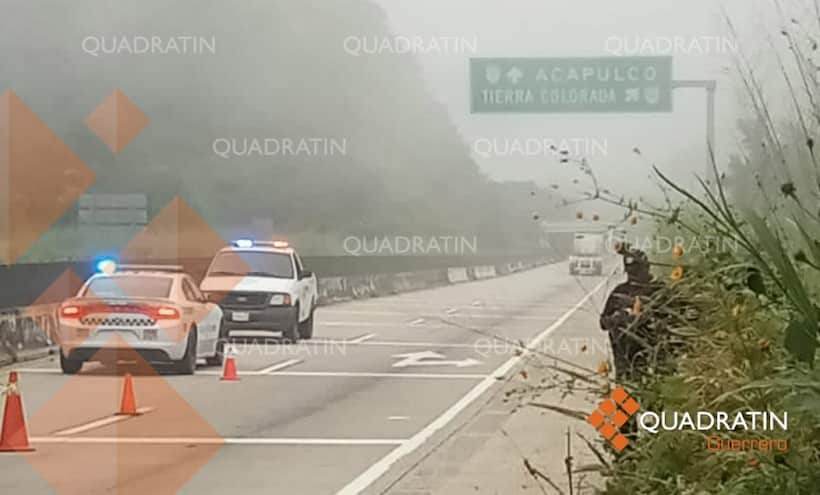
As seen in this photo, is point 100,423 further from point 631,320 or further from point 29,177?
point 631,320

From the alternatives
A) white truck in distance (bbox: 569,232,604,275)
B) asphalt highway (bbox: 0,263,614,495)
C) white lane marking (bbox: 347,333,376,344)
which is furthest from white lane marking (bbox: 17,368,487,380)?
white truck in distance (bbox: 569,232,604,275)

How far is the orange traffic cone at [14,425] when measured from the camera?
4.08 metres

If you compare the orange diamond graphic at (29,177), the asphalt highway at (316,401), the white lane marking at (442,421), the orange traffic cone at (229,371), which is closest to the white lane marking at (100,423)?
the asphalt highway at (316,401)

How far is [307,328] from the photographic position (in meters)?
4.16

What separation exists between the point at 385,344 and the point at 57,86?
132cm

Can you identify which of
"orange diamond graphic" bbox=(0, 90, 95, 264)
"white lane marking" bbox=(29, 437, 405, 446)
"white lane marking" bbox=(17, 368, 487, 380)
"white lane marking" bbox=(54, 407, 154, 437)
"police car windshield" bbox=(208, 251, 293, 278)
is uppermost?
"orange diamond graphic" bbox=(0, 90, 95, 264)

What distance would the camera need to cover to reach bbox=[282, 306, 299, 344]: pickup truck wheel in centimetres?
412

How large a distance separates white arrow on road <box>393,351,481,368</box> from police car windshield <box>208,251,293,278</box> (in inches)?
17.8

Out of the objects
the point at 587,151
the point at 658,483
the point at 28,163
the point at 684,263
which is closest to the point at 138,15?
the point at 28,163

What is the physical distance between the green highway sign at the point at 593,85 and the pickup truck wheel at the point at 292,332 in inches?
40.4

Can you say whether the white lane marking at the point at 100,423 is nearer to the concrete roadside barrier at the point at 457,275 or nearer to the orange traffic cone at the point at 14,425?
the orange traffic cone at the point at 14,425

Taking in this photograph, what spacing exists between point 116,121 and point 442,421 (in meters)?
1.39

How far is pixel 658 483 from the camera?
10.1 feet

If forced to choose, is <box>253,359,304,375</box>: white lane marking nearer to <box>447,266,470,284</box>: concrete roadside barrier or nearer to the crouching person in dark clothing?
<box>447,266,470,284</box>: concrete roadside barrier
